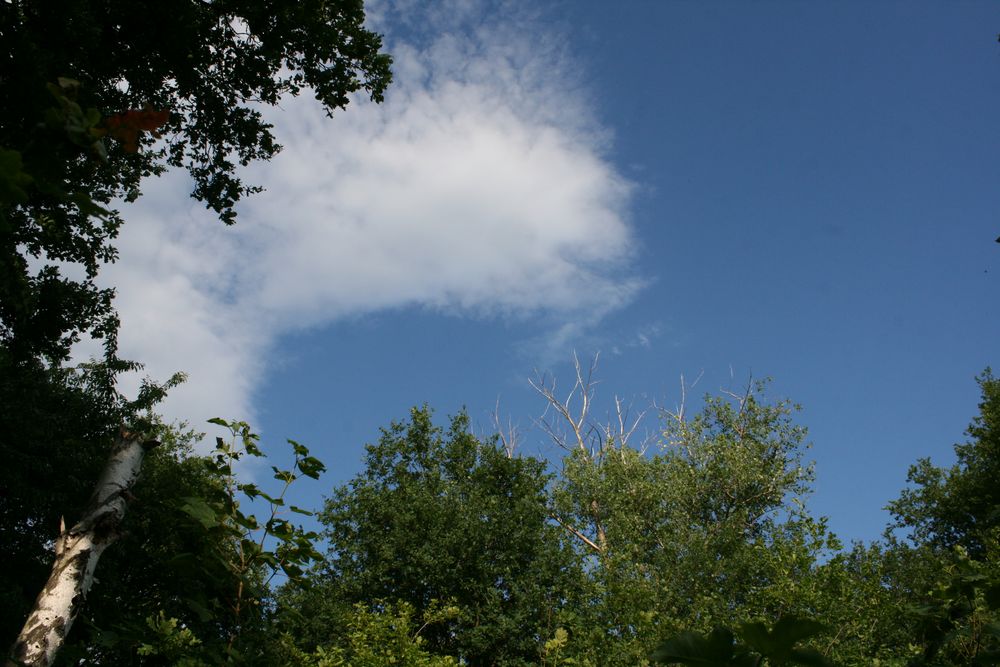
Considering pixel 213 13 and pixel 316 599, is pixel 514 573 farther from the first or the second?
pixel 213 13

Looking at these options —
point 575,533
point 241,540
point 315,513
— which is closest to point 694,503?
point 575,533

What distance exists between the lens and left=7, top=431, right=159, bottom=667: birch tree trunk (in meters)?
4.64

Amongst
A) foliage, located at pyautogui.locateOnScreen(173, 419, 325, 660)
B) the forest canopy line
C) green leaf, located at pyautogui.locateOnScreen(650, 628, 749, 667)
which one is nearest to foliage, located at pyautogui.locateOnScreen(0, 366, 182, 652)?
the forest canopy line

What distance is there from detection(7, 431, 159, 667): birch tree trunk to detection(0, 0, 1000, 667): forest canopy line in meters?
0.02

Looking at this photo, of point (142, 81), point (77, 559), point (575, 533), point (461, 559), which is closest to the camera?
point (77, 559)

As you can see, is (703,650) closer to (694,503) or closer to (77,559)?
(77,559)

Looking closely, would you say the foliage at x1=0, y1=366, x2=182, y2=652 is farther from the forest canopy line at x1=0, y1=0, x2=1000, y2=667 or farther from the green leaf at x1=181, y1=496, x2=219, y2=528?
the green leaf at x1=181, y1=496, x2=219, y2=528

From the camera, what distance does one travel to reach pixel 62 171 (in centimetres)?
129

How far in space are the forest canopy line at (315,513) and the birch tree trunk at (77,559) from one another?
0.07 feet

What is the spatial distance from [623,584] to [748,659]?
33.9 feet

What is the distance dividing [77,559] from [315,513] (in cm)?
806

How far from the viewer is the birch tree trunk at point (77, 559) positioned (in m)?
4.64

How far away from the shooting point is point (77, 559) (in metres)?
4.99

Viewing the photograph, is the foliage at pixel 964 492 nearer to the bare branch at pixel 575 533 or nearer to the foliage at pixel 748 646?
the bare branch at pixel 575 533
